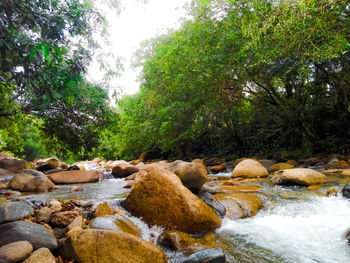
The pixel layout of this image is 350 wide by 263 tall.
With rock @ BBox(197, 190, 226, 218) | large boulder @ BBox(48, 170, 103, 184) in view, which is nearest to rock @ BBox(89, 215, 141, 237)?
rock @ BBox(197, 190, 226, 218)

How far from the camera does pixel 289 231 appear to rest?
366cm

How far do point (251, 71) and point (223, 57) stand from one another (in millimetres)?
1479

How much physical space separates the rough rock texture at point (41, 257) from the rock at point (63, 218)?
93cm

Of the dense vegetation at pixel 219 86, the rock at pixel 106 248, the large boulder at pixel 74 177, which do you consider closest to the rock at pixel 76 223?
the rock at pixel 106 248

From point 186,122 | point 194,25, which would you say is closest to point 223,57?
point 194,25

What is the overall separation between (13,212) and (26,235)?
26.1 inches

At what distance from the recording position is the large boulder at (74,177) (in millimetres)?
7613

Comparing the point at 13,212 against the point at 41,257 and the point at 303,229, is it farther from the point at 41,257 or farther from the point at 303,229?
the point at 303,229

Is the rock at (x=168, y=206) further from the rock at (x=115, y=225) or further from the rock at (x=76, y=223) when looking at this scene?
the rock at (x=76, y=223)

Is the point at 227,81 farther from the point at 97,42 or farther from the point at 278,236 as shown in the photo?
the point at 278,236

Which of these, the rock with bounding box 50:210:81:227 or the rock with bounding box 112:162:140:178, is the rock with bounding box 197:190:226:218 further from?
the rock with bounding box 112:162:140:178

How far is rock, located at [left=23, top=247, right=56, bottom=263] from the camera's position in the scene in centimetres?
221

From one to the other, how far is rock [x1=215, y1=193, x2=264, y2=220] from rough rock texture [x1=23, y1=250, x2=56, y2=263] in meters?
2.87

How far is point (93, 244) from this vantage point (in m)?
2.46
